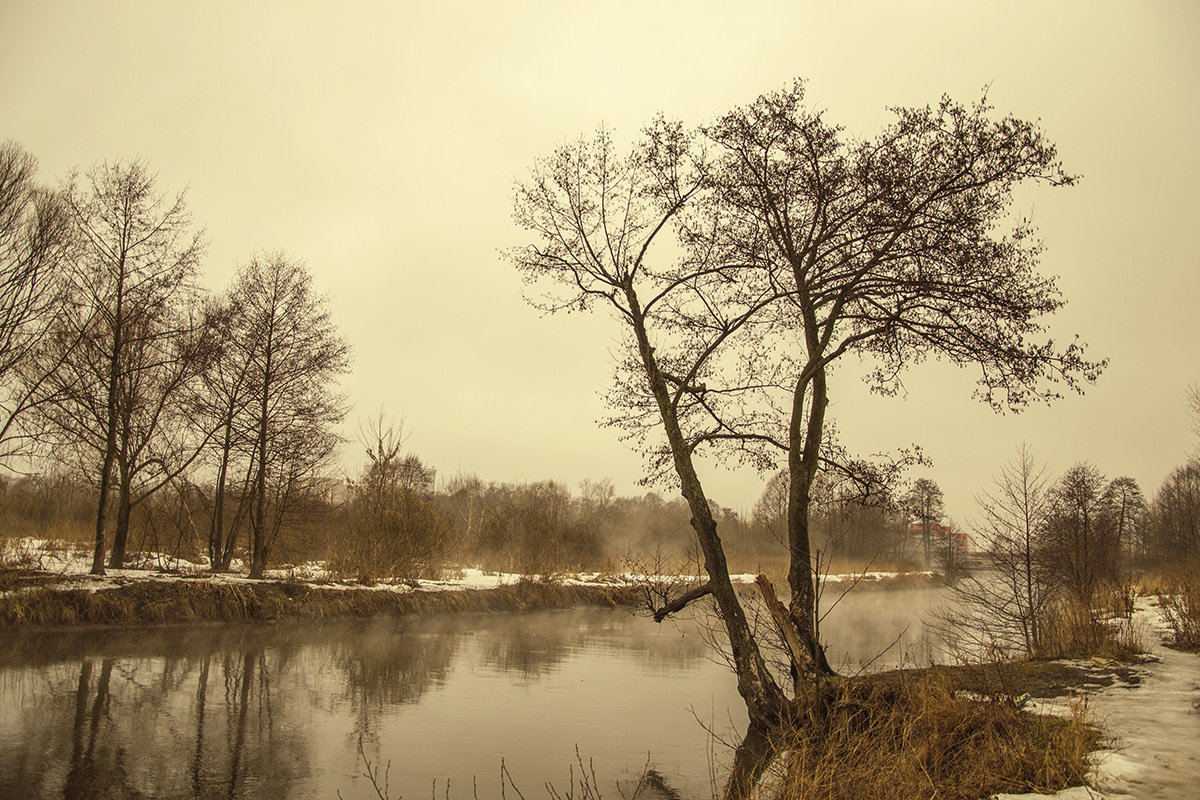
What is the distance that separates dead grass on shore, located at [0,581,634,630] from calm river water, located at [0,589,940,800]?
56cm

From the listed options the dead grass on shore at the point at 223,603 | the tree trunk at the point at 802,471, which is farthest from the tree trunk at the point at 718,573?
the dead grass on shore at the point at 223,603

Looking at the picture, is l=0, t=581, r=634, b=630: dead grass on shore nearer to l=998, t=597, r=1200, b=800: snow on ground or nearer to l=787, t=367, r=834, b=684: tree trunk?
l=787, t=367, r=834, b=684: tree trunk

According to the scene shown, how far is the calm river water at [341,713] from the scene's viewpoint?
24.2ft

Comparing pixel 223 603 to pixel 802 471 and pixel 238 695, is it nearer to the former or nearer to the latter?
pixel 238 695

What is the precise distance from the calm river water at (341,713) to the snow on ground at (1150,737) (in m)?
1.90

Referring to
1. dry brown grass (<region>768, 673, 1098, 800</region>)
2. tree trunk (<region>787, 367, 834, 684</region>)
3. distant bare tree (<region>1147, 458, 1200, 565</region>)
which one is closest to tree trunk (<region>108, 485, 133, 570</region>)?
tree trunk (<region>787, 367, 834, 684</region>)

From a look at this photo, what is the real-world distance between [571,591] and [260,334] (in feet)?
47.7

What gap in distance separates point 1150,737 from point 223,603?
60.6 feet

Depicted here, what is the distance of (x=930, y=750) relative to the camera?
244 inches

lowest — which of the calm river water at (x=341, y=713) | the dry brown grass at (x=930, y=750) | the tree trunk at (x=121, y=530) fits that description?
the calm river water at (x=341, y=713)

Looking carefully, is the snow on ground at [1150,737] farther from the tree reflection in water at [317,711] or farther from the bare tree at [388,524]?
the bare tree at [388,524]

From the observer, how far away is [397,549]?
2361 cm

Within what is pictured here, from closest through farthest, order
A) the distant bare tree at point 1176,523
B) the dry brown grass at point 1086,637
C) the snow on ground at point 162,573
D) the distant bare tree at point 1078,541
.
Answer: the dry brown grass at point 1086,637 < the distant bare tree at point 1078,541 < the snow on ground at point 162,573 < the distant bare tree at point 1176,523

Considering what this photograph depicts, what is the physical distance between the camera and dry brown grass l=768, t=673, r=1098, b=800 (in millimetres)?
5129
